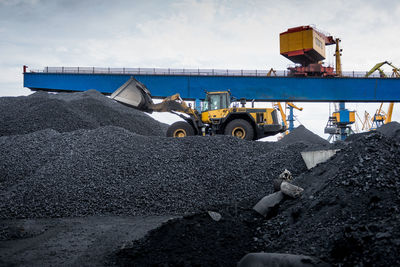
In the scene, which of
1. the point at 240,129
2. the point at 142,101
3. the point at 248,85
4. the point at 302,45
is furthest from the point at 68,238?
the point at 302,45

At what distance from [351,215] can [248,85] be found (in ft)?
56.6

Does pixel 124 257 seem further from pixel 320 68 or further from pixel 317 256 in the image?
pixel 320 68

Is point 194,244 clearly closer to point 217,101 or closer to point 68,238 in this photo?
point 68,238

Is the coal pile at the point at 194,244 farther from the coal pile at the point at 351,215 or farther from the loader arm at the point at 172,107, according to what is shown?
the loader arm at the point at 172,107

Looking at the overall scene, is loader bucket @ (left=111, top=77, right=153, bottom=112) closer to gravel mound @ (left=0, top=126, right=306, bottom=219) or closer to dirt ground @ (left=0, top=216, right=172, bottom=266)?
gravel mound @ (left=0, top=126, right=306, bottom=219)

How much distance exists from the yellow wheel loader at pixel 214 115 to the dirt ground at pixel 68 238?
5.97 metres

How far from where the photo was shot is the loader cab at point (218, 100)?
480 inches

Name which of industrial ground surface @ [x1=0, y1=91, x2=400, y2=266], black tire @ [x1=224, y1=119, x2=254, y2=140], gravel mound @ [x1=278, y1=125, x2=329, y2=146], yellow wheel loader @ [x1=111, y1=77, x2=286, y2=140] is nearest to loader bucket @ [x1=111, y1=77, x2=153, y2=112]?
yellow wheel loader @ [x1=111, y1=77, x2=286, y2=140]

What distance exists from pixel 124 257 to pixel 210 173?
164 inches

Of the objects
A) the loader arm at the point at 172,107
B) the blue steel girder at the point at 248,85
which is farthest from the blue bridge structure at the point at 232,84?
the loader arm at the point at 172,107

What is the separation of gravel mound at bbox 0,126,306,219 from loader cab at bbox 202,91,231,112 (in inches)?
97.1

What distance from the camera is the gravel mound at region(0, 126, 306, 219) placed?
23.2 feet

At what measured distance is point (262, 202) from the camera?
5594mm

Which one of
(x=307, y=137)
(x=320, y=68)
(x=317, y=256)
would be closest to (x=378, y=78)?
(x=320, y=68)
